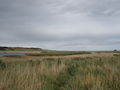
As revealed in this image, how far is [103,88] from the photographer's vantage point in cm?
371

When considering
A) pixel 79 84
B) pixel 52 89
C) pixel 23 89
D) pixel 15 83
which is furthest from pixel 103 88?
pixel 15 83

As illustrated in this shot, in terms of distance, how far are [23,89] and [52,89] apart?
947 mm

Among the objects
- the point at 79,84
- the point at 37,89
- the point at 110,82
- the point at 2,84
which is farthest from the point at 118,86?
the point at 2,84

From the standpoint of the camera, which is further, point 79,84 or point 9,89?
point 79,84

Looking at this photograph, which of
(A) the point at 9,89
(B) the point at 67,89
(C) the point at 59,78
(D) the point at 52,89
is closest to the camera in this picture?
(A) the point at 9,89

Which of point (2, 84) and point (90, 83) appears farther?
point (90, 83)

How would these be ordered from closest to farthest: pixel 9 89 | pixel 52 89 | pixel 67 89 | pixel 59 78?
1. pixel 9 89
2. pixel 67 89
3. pixel 52 89
4. pixel 59 78

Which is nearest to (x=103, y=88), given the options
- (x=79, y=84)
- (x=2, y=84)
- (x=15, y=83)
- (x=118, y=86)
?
(x=118, y=86)

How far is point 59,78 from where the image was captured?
5.75 m

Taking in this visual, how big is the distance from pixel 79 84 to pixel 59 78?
5.35 ft

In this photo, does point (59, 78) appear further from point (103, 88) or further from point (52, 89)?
point (103, 88)

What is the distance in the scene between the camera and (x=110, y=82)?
4.18 metres

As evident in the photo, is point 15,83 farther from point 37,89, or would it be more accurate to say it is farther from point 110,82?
point 110,82

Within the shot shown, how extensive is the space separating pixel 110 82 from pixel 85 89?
90 cm
